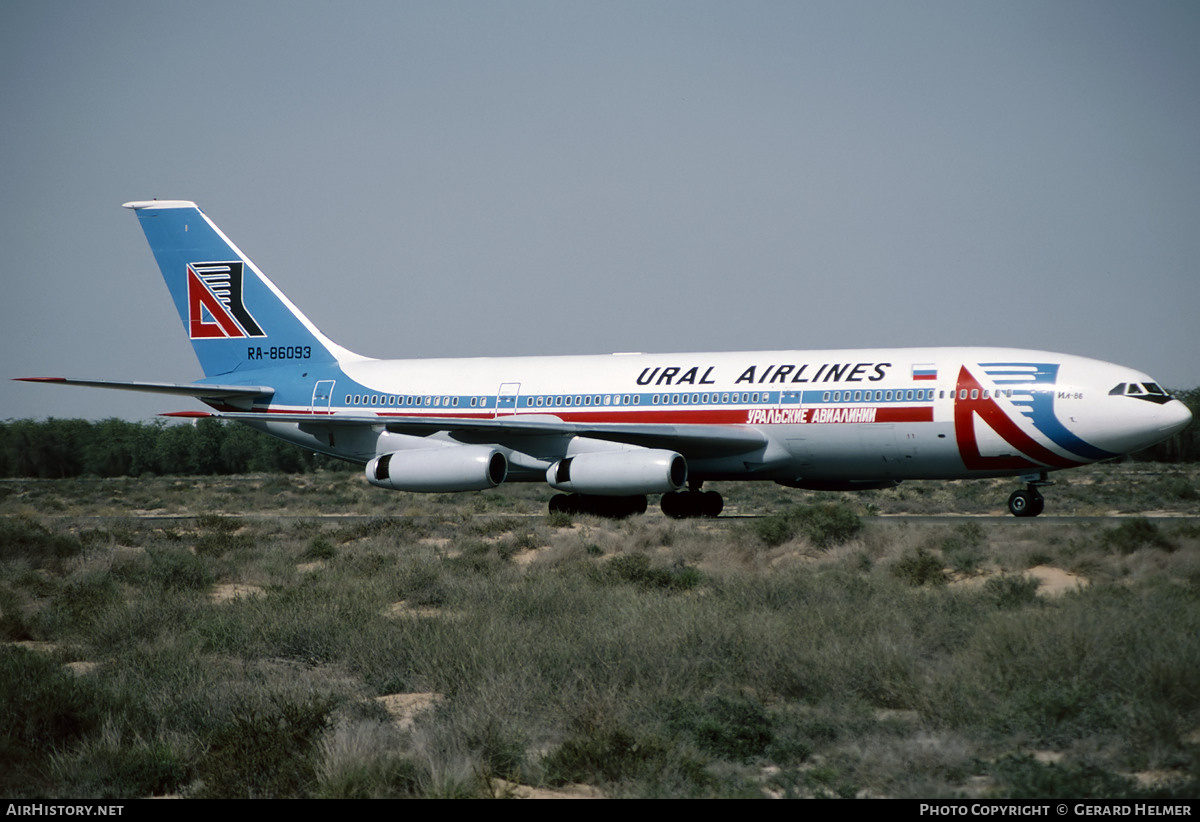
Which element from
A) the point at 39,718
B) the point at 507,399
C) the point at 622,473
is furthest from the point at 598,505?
the point at 39,718

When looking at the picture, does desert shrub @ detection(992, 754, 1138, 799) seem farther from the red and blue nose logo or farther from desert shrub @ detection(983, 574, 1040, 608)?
the red and blue nose logo

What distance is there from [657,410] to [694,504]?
120 inches

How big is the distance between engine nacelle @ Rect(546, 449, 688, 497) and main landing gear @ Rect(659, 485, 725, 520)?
325 centimetres

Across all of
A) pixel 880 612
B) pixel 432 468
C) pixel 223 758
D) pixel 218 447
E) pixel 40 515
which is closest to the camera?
pixel 223 758

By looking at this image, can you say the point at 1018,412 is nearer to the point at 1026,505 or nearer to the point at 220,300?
the point at 1026,505

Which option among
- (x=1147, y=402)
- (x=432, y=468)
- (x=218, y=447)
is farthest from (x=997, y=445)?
(x=218, y=447)

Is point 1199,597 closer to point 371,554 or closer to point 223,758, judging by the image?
point 223,758

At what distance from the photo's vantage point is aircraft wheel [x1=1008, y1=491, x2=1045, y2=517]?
74.6 feet

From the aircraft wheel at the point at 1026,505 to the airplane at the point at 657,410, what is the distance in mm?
37

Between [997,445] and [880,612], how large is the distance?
1219cm

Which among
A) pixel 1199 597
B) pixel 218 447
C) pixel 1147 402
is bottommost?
pixel 218 447

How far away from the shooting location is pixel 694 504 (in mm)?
26406

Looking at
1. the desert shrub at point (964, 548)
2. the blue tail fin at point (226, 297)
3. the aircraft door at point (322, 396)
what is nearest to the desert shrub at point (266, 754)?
the desert shrub at point (964, 548)

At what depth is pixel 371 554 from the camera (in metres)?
18.2
